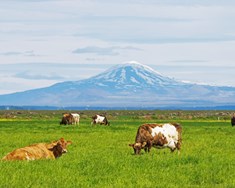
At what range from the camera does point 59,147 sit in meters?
21.3

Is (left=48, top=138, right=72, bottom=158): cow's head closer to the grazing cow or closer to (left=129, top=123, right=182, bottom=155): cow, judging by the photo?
(left=129, top=123, right=182, bottom=155): cow

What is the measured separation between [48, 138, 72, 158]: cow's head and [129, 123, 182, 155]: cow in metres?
3.72

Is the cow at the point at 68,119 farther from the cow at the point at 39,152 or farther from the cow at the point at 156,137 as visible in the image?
the cow at the point at 39,152

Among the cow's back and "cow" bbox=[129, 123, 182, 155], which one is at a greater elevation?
"cow" bbox=[129, 123, 182, 155]

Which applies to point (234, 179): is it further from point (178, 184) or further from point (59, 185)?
point (59, 185)

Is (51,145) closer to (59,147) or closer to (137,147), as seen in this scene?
(59,147)

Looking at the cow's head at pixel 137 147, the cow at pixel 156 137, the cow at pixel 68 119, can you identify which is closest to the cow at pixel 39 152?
the cow's head at pixel 137 147

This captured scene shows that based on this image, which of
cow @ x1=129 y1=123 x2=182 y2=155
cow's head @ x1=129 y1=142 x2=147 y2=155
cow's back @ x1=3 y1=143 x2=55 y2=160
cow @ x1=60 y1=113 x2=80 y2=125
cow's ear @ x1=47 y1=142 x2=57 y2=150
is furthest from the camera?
cow @ x1=60 y1=113 x2=80 y2=125

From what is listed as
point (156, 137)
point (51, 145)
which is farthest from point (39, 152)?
point (156, 137)

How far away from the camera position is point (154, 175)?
1656 cm

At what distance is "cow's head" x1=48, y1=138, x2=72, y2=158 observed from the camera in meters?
21.2

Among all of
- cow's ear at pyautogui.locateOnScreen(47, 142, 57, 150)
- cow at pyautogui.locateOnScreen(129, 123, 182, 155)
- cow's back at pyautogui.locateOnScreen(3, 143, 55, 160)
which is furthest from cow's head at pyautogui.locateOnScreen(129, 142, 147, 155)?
cow's back at pyautogui.locateOnScreen(3, 143, 55, 160)

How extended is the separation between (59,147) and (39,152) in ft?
3.75

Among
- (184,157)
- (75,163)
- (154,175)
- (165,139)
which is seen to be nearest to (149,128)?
(165,139)
